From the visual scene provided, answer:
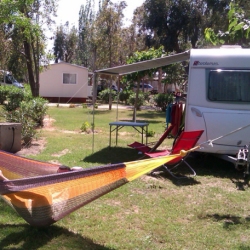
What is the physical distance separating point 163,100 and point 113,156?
12539mm

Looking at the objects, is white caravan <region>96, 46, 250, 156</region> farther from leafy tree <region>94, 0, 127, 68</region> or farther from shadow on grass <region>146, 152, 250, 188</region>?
leafy tree <region>94, 0, 127, 68</region>

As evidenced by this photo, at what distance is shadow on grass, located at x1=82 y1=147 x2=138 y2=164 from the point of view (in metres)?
7.21

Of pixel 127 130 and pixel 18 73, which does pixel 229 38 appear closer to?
pixel 127 130

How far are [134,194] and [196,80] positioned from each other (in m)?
2.47

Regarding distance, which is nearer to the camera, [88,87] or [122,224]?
[122,224]

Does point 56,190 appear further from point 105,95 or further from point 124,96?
point 105,95

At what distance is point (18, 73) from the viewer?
1127 inches

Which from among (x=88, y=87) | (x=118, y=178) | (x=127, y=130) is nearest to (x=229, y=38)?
(x=118, y=178)

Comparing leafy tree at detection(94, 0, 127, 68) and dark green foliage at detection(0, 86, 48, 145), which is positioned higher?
leafy tree at detection(94, 0, 127, 68)

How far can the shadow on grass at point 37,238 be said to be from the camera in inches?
137

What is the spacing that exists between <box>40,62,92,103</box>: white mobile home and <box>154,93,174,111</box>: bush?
6832mm

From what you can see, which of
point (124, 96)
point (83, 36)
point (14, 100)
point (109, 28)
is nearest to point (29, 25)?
point (14, 100)

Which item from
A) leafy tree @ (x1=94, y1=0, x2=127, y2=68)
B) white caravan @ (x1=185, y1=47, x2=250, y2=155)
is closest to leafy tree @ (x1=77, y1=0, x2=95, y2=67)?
leafy tree @ (x1=94, y1=0, x2=127, y2=68)

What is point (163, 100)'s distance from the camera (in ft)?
65.1
